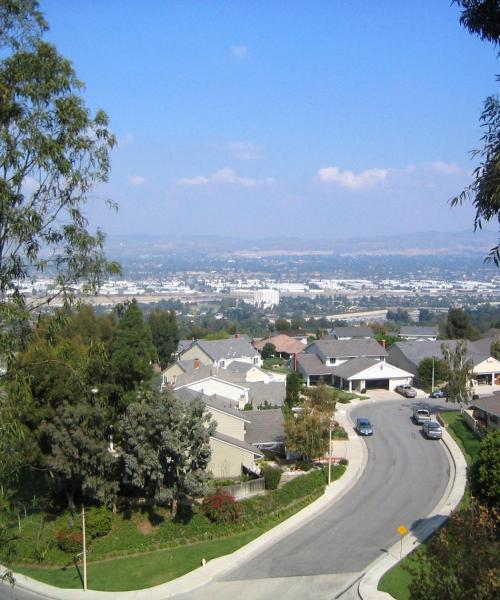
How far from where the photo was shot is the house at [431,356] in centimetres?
5291

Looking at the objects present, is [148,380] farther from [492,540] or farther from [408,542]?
[492,540]

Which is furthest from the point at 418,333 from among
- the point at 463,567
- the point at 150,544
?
the point at 463,567

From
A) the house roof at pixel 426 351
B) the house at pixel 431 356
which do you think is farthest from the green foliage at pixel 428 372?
the house roof at pixel 426 351

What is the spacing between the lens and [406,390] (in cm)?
4994

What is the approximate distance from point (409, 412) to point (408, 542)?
2201 cm

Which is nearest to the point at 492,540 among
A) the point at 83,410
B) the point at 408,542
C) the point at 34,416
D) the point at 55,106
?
the point at 55,106

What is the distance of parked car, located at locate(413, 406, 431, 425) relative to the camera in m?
40.7

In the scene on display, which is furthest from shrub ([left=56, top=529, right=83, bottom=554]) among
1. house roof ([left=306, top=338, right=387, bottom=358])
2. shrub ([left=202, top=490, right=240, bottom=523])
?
house roof ([left=306, top=338, right=387, bottom=358])

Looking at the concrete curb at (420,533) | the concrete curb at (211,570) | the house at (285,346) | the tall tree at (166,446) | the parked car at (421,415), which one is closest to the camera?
the concrete curb at (420,533)

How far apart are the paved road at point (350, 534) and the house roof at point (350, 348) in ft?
69.1

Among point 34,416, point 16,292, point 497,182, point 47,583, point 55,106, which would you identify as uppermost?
point 55,106

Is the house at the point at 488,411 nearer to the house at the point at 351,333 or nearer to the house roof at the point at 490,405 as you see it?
the house roof at the point at 490,405

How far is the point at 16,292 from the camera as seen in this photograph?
11.2 metres

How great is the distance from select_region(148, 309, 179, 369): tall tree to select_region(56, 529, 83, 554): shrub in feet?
120
